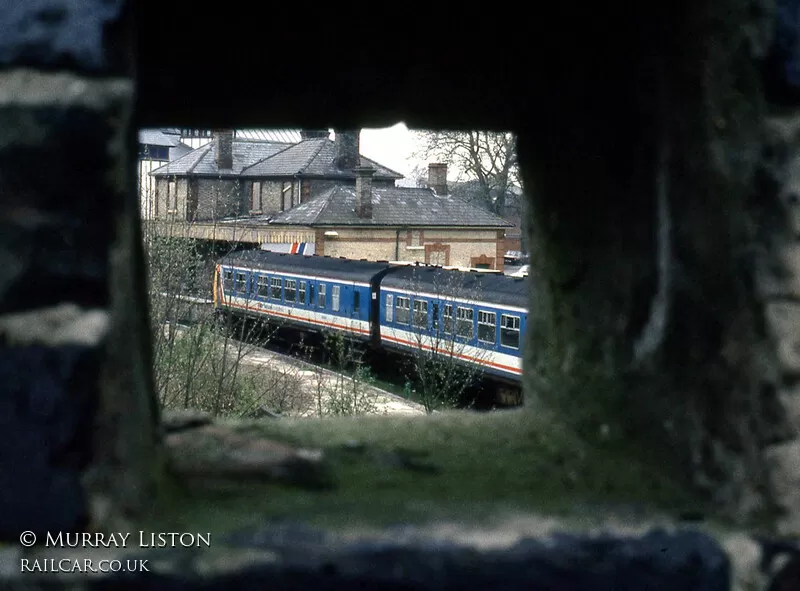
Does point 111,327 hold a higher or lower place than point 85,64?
lower

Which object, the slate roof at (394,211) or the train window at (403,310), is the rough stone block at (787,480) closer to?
the train window at (403,310)

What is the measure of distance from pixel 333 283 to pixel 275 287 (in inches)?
61.3

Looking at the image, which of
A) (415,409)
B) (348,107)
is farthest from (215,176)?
(348,107)

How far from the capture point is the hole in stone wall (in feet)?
40.4

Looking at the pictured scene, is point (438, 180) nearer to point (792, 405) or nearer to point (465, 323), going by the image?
point (465, 323)

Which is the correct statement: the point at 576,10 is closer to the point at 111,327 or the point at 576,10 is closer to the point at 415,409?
the point at 111,327

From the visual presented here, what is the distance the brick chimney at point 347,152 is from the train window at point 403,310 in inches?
596

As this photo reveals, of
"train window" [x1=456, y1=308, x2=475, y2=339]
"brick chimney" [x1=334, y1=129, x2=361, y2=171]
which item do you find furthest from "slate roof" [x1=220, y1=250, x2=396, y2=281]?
"brick chimney" [x1=334, y1=129, x2=361, y2=171]

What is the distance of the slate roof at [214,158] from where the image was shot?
32.2m

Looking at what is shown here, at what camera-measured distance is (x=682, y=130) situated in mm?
1312

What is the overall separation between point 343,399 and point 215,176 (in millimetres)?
20497

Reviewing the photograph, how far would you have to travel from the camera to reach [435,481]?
56.8 inches

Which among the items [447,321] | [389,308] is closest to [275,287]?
[389,308]

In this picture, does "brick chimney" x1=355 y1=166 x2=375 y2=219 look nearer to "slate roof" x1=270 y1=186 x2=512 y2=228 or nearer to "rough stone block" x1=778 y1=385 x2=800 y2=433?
"slate roof" x1=270 y1=186 x2=512 y2=228
